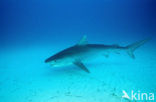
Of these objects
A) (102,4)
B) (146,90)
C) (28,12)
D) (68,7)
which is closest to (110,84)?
(146,90)

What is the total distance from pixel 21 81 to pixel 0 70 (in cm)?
245

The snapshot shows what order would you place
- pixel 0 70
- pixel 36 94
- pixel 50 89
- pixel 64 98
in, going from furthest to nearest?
pixel 0 70
pixel 50 89
pixel 36 94
pixel 64 98

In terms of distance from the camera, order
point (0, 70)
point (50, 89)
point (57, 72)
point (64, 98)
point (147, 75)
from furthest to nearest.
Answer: point (0, 70) → point (57, 72) → point (147, 75) → point (50, 89) → point (64, 98)

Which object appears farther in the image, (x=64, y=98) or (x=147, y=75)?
(x=147, y=75)

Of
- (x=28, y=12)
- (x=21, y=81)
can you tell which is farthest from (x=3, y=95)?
(x=28, y=12)

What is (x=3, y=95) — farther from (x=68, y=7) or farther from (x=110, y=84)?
(x=68, y=7)

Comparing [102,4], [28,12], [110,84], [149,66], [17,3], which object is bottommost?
[110,84]

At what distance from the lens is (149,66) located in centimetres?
732

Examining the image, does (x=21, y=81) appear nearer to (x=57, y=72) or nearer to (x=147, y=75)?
(x=57, y=72)

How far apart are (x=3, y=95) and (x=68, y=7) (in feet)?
447

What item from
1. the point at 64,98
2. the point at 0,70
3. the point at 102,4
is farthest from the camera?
the point at 102,4

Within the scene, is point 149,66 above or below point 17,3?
below

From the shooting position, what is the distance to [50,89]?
17.7ft

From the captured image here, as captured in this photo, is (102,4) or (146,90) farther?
(102,4)
